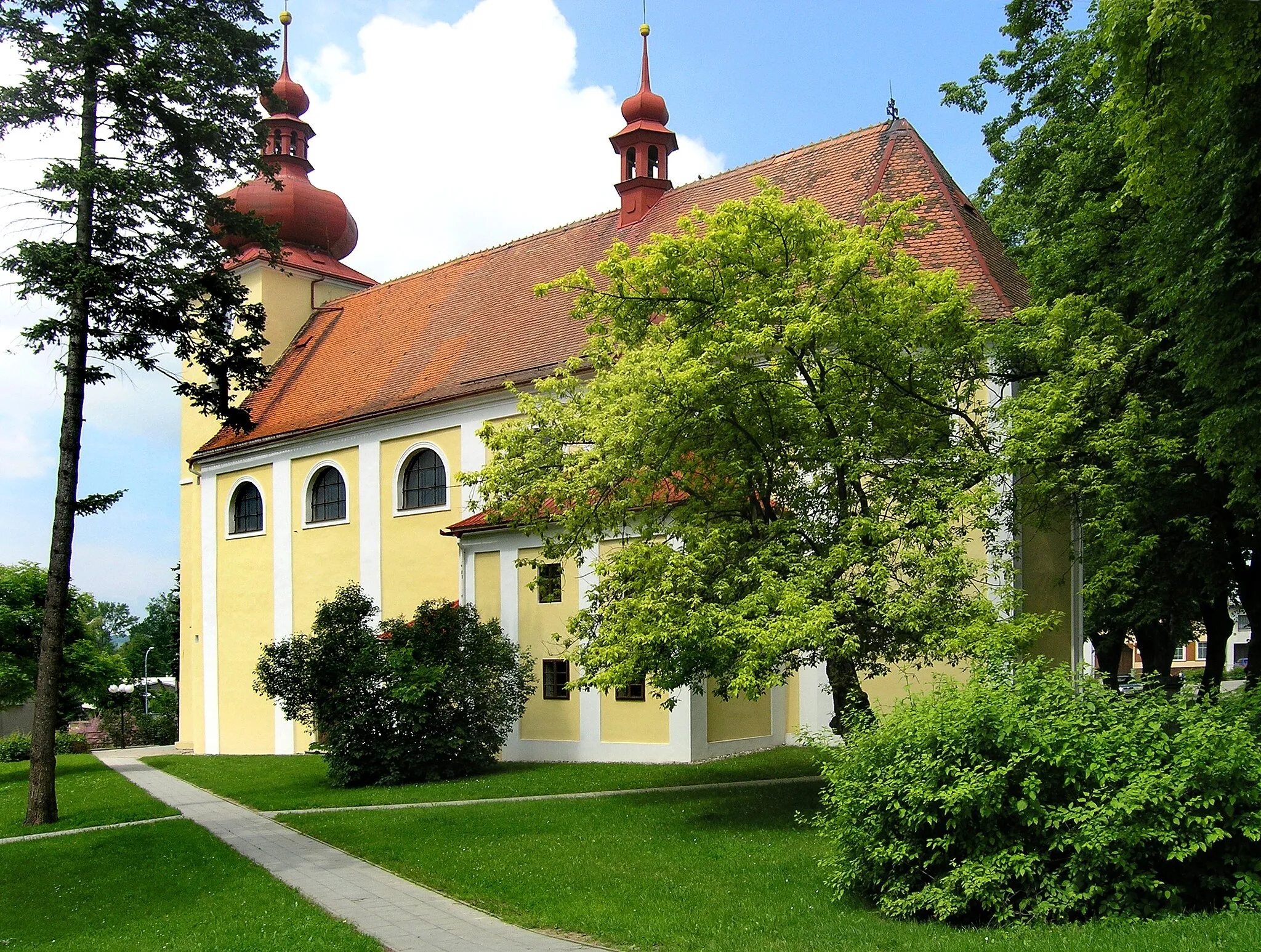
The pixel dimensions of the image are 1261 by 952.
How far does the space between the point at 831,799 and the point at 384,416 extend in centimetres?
2038

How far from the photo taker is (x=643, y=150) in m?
29.1

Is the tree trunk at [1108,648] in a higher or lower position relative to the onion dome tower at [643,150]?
lower

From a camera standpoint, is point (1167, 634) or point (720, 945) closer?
point (720, 945)

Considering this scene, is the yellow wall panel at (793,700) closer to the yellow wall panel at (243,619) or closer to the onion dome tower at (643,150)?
the onion dome tower at (643,150)

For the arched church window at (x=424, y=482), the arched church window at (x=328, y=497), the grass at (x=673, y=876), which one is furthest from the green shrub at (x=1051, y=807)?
the arched church window at (x=328, y=497)

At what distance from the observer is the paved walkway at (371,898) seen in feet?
28.2

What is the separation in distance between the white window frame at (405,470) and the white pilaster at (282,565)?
4.64 metres

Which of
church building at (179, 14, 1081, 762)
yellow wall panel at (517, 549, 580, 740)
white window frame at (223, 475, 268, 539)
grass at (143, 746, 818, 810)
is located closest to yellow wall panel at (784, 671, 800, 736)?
church building at (179, 14, 1081, 762)

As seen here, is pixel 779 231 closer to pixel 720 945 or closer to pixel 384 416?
pixel 720 945

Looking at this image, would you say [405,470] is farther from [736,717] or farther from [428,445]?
[736,717]

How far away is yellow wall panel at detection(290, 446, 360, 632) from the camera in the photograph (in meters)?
28.8

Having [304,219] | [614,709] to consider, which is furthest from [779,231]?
[304,219]

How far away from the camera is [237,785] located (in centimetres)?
2044

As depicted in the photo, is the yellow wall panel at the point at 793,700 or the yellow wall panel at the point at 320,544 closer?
the yellow wall panel at the point at 793,700
